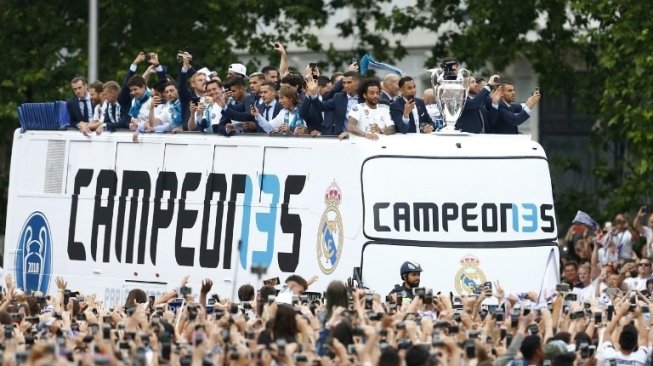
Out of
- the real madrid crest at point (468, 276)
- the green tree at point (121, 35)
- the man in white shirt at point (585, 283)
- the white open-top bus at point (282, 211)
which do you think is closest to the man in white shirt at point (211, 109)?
the white open-top bus at point (282, 211)

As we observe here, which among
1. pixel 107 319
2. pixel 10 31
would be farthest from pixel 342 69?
pixel 107 319

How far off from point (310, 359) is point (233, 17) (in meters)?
22.7

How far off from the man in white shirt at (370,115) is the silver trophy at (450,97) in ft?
2.14

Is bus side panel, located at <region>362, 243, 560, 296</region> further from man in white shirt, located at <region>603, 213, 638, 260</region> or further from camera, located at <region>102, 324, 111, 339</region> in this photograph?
man in white shirt, located at <region>603, 213, 638, 260</region>

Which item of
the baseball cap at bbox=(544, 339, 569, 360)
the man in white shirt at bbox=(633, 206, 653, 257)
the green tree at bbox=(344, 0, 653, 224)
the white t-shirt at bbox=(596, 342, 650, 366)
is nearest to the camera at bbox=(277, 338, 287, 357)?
the baseball cap at bbox=(544, 339, 569, 360)

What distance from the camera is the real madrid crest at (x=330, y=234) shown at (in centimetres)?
2069

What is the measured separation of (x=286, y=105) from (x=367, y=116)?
1.38m

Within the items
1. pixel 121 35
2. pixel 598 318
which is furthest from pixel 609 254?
pixel 598 318

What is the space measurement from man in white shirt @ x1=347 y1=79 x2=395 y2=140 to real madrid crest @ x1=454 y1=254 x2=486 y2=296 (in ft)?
5.05

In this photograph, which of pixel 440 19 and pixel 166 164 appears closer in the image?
pixel 166 164

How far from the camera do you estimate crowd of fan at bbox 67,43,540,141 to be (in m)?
21.4

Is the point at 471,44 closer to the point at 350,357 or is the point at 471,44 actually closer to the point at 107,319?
the point at 107,319

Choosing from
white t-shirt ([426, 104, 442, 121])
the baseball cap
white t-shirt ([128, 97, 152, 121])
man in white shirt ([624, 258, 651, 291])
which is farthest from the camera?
white t-shirt ([128, 97, 152, 121])

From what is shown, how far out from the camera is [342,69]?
36.2 meters
